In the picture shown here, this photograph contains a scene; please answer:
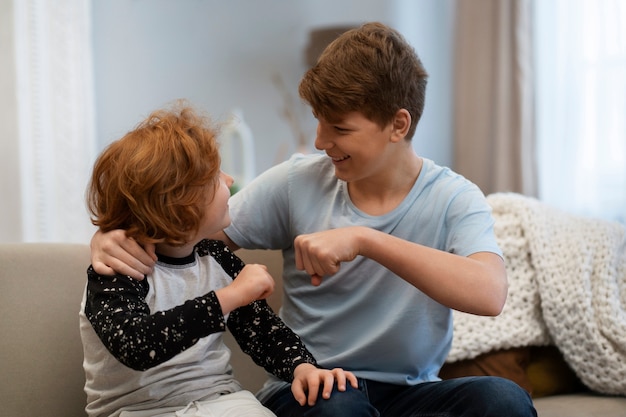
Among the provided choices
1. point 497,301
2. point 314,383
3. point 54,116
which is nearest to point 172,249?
point 314,383

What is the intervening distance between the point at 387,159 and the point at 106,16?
223 cm

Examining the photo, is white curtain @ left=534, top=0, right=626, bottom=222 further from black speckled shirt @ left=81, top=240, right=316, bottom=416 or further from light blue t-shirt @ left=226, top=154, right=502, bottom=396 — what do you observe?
black speckled shirt @ left=81, top=240, right=316, bottom=416

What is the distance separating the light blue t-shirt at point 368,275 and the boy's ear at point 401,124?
0.34 feet

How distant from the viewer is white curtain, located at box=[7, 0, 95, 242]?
2867 mm

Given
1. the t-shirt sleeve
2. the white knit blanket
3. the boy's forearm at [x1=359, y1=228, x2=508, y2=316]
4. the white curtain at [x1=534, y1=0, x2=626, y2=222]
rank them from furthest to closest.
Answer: the white curtain at [x1=534, y1=0, x2=626, y2=222] → the white knit blanket → the t-shirt sleeve → the boy's forearm at [x1=359, y1=228, x2=508, y2=316]

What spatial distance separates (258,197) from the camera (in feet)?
5.26

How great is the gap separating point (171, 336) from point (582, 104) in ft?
8.56

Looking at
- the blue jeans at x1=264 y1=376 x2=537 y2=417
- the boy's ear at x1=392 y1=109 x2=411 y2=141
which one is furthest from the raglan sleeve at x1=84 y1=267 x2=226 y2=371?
the boy's ear at x1=392 y1=109 x2=411 y2=141

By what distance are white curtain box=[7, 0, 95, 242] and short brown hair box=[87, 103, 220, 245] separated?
1694mm

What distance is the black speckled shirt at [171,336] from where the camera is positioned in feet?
3.81

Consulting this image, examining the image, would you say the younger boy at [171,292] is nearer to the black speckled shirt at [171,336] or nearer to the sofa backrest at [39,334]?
the black speckled shirt at [171,336]

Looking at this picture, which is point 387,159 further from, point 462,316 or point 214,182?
point 462,316

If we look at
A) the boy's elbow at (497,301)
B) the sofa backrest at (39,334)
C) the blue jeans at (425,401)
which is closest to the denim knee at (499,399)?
the blue jeans at (425,401)

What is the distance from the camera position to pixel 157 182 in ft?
4.15
